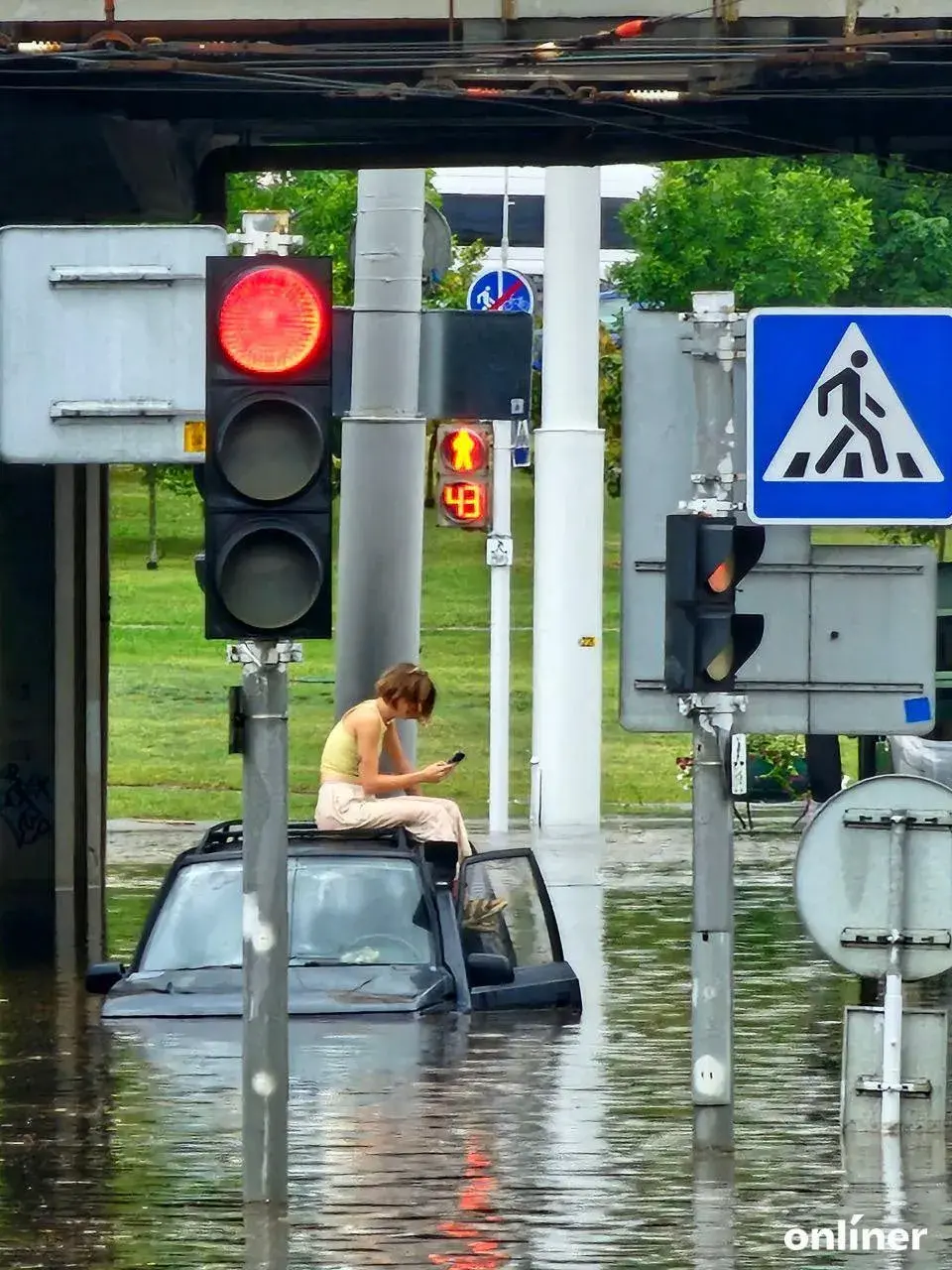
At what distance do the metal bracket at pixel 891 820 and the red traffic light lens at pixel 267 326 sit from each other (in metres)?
2.52

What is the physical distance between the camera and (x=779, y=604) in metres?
10.3

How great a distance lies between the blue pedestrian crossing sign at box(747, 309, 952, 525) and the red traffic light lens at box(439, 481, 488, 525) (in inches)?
591

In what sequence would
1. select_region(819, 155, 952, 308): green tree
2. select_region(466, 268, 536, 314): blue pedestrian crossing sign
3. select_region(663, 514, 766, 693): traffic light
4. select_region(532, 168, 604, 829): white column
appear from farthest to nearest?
select_region(819, 155, 952, 308): green tree < select_region(466, 268, 536, 314): blue pedestrian crossing sign < select_region(532, 168, 604, 829): white column < select_region(663, 514, 766, 693): traffic light

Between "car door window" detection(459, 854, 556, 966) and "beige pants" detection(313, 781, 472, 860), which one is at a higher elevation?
"beige pants" detection(313, 781, 472, 860)

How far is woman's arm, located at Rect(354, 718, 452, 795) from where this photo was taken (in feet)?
50.4

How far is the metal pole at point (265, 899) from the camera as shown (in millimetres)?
8938

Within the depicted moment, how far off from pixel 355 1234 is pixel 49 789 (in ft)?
45.4

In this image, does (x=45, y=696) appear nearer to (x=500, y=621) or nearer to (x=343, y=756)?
(x=500, y=621)

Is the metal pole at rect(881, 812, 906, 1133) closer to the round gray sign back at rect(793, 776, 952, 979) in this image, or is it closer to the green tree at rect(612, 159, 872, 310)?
the round gray sign back at rect(793, 776, 952, 979)

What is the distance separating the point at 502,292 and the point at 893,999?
59.1ft

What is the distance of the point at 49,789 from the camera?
2231cm

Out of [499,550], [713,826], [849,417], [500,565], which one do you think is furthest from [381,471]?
[500,565]

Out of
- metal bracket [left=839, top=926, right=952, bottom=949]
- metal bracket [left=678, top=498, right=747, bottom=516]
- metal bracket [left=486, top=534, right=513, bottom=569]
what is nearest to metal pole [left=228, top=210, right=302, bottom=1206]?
metal bracket [left=678, top=498, right=747, bottom=516]

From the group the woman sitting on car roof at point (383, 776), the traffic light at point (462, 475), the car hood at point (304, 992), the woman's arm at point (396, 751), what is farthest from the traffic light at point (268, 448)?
the traffic light at point (462, 475)
